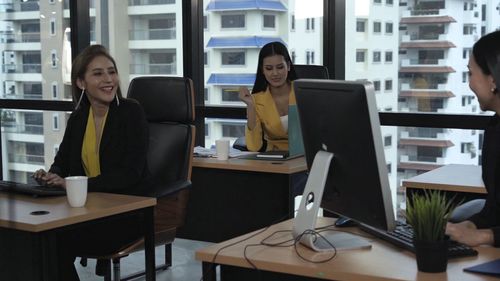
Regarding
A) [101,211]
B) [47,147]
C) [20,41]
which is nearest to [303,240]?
[101,211]

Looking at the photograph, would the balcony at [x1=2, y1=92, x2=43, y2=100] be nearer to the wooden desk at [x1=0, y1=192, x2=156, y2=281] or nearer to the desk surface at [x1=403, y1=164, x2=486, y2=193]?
the wooden desk at [x1=0, y1=192, x2=156, y2=281]

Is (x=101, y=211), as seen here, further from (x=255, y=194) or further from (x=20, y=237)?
(x=255, y=194)

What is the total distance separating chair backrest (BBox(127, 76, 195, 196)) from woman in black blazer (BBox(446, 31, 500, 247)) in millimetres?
1701

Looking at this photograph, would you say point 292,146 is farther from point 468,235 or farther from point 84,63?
point 468,235

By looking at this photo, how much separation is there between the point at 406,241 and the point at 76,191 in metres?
1.25

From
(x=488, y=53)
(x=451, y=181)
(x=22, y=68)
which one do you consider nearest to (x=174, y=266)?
(x=451, y=181)

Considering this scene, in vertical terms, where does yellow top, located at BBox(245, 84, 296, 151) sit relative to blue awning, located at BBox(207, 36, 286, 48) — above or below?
below

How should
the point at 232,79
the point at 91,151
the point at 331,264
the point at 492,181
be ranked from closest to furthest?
1. the point at 331,264
2. the point at 492,181
3. the point at 91,151
4. the point at 232,79

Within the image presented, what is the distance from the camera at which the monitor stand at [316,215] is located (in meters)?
2.07

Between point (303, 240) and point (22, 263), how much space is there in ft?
3.55

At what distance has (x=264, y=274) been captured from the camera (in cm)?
206

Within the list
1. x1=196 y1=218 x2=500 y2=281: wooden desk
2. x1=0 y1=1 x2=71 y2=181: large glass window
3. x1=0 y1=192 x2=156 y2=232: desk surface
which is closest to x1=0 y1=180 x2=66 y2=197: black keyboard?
x1=0 y1=192 x2=156 y2=232: desk surface

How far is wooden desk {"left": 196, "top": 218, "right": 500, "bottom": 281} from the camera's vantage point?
72.7 inches

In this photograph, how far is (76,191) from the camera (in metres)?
2.68
